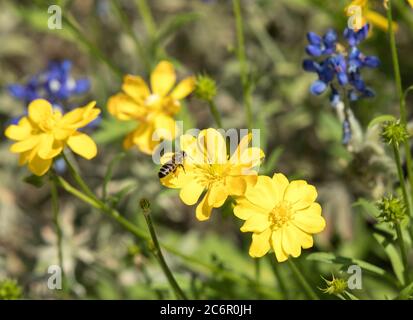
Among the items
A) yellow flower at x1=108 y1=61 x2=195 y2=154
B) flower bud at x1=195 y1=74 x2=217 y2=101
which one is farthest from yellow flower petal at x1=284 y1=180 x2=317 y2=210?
yellow flower at x1=108 y1=61 x2=195 y2=154

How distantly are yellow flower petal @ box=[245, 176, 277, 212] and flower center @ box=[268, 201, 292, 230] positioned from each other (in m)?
0.02

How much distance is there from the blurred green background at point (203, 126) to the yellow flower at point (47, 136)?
0.87 metres

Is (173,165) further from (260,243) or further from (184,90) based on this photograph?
(184,90)

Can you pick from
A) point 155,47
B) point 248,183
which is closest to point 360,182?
point 248,183

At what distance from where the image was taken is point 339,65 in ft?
10.2

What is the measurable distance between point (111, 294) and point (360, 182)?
173cm

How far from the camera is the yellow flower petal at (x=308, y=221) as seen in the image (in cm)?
255

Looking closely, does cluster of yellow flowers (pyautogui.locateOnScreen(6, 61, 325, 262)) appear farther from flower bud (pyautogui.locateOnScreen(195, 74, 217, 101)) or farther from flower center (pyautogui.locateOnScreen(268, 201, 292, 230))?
flower bud (pyautogui.locateOnScreen(195, 74, 217, 101))

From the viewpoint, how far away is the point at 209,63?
223 inches

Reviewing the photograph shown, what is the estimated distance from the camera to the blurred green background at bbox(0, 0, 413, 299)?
12.6 ft

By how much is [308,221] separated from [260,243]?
0.69 ft
